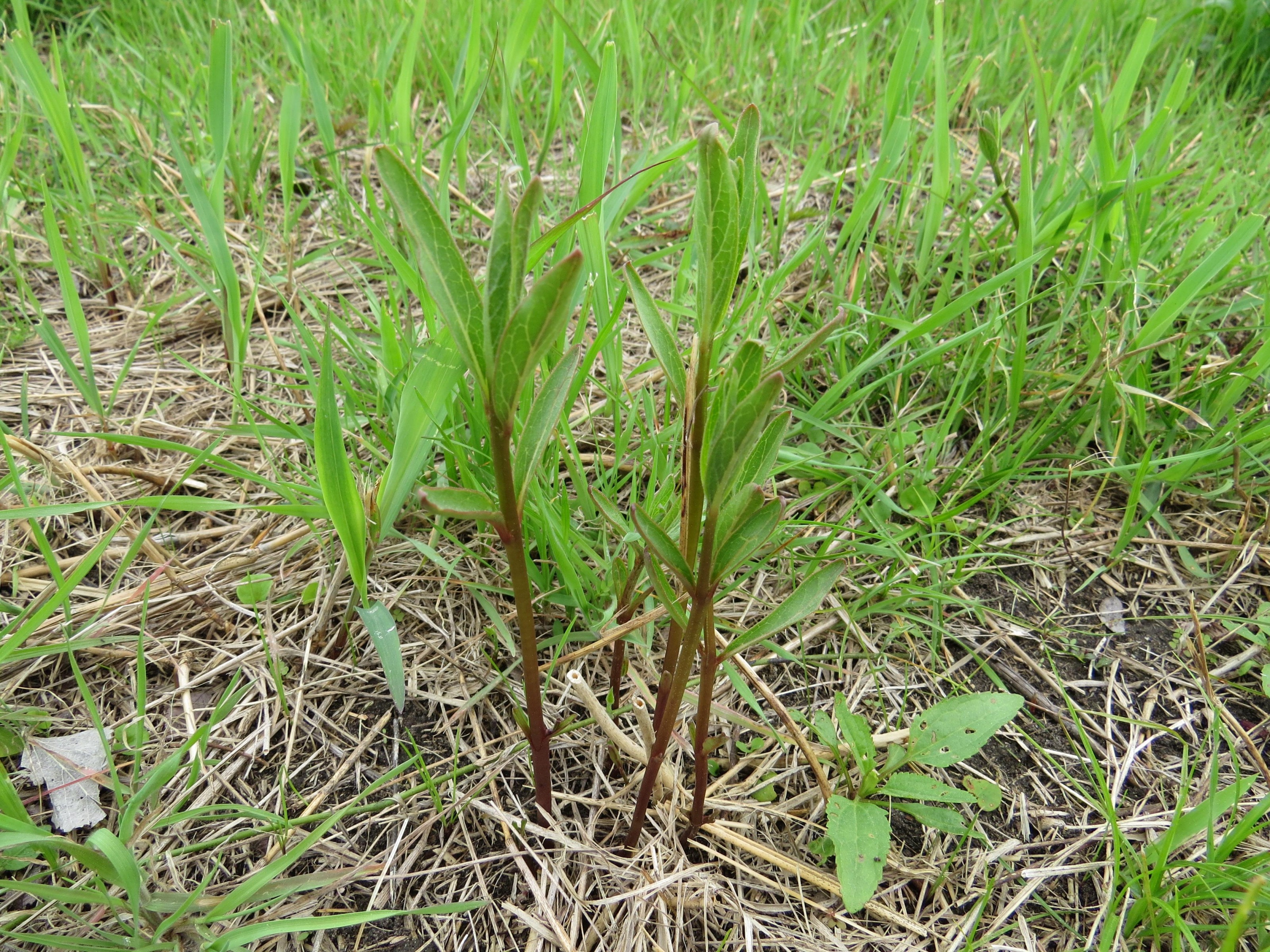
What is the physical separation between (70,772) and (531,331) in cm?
97

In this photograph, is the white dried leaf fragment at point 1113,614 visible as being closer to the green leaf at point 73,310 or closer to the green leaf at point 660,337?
the green leaf at point 660,337

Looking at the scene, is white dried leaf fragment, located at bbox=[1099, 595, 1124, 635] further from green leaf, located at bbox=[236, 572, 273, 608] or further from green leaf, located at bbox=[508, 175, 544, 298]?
green leaf, located at bbox=[236, 572, 273, 608]

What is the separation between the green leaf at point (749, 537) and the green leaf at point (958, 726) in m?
0.49

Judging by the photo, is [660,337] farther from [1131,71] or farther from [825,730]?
[1131,71]

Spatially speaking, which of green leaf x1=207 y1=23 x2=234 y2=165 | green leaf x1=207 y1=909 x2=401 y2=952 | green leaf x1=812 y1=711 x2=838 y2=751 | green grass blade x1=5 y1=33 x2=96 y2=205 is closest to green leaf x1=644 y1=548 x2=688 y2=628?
green leaf x1=812 y1=711 x2=838 y2=751

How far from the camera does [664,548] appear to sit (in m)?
0.79

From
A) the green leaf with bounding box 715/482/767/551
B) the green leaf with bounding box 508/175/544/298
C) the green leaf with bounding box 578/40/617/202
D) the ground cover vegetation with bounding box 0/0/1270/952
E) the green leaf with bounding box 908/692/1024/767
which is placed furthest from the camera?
the green leaf with bounding box 578/40/617/202

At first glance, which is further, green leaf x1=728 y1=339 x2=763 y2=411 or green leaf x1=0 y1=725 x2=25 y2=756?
green leaf x1=0 y1=725 x2=25 y2=756

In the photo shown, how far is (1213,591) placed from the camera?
147 centimetres

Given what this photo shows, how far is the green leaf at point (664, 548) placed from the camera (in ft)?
2.48

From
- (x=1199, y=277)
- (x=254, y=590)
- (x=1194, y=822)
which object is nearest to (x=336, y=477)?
(x=254, y=590)

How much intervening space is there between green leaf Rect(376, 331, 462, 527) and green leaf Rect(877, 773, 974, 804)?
825mm

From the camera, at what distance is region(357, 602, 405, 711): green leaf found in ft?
3.62

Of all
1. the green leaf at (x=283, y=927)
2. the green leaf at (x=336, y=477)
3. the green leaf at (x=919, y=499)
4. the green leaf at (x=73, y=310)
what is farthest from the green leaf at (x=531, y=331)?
the green leaf at (x=73, y=310)
